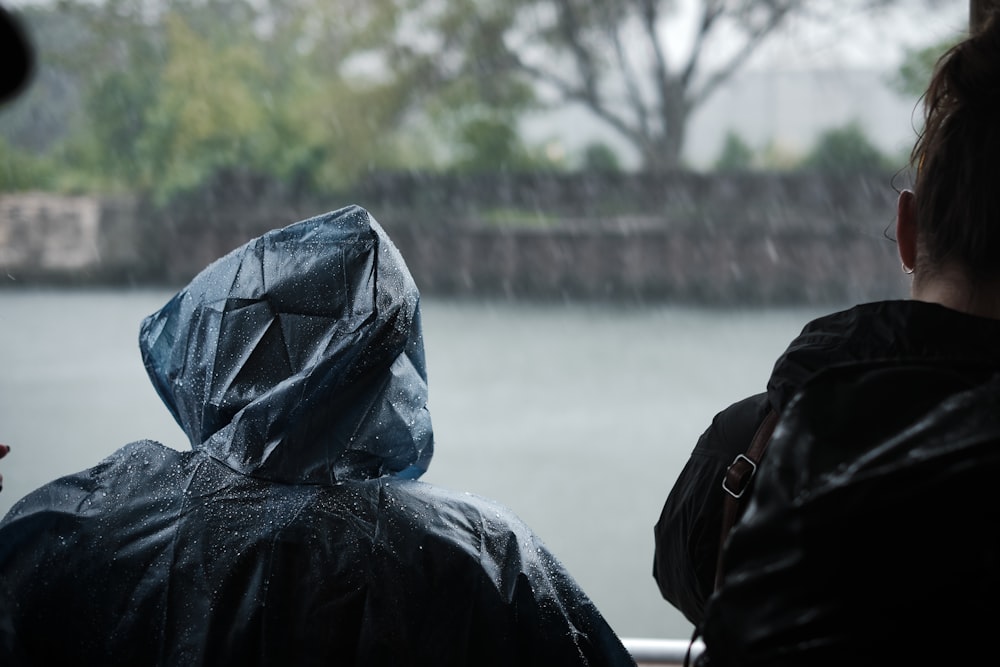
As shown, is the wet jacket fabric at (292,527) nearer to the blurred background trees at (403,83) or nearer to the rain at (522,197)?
the rain at (522,197)

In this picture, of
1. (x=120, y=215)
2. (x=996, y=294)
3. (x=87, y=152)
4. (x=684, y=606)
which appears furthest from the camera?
(x=120, y=215)

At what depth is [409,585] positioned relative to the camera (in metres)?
1.00

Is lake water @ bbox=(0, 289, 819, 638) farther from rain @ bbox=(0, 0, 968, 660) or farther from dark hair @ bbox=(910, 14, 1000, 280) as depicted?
dark hair @ bbox=(910, 14, 1000, 280)

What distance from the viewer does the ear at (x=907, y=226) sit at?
2.59 feet

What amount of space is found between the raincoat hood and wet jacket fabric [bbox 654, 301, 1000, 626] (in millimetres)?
338

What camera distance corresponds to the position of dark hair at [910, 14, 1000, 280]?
2.39 ft

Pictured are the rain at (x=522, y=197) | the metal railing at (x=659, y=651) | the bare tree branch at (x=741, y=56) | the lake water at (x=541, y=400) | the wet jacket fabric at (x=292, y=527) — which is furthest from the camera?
the bare tree branch at (x=741, y=56)

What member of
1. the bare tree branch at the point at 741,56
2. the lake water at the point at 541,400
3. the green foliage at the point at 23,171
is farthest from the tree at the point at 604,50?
the green foliage at the point at 23,171

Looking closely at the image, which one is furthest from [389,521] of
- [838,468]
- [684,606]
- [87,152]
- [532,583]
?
[87,152]

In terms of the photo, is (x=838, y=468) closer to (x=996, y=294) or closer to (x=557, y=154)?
(x=996, y=294)

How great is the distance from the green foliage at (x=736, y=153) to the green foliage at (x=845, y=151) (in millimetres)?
544

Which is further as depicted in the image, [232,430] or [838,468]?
[232,430]

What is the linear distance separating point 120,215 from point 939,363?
6.23m

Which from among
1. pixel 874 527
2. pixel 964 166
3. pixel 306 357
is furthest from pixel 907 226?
pixel 306 357
